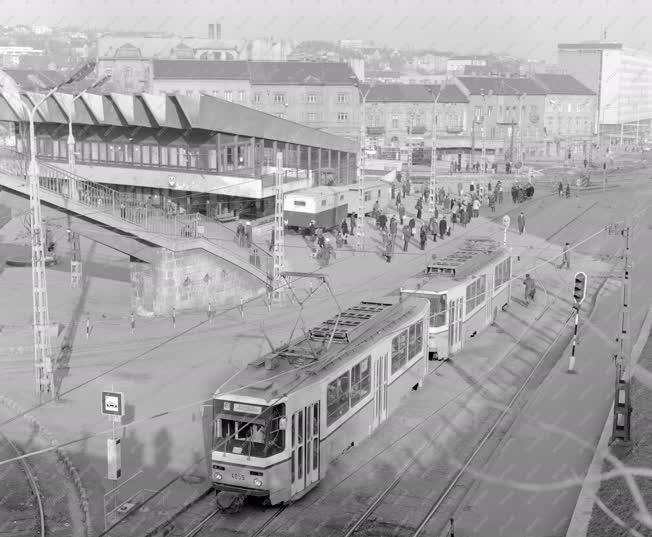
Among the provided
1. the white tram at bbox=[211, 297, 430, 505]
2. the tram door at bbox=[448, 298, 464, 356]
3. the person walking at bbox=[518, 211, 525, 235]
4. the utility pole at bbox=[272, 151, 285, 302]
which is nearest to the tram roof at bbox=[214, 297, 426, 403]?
the white tram at bbox=[211, 297, 430, 505]

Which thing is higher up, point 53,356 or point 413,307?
point 413,307

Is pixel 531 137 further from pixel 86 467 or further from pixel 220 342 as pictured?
pixel 86 467

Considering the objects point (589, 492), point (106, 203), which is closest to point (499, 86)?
point (106, 203)

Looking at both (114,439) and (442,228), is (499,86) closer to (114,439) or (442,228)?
(442,228)

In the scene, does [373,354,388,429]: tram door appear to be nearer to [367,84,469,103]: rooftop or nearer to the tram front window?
the tram front window

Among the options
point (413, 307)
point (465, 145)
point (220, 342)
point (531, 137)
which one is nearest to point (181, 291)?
point (220, 342)
